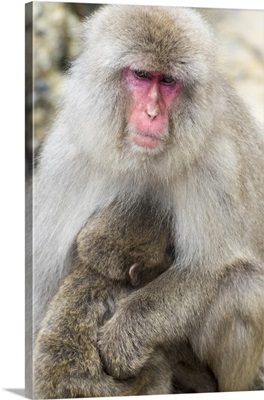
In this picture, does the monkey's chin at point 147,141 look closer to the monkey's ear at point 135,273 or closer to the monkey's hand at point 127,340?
the monkey's ear at point 135,273

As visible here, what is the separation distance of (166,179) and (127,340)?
3.03 ft

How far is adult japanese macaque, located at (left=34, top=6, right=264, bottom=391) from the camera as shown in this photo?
5.62m

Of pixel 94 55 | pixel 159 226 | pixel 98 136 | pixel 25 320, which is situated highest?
pixel 94 55

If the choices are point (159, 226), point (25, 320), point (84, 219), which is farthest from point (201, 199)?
point (25, 320)

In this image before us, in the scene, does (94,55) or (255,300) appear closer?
(94,55)

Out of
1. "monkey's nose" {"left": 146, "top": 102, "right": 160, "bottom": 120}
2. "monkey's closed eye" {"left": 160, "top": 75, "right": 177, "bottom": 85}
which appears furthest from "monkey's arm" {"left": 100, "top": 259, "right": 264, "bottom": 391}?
"monkey's closed eye" {"left": 160, "top": 75, "right": 177, "bottom": 85}

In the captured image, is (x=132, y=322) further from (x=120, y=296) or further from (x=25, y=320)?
(x=25, y=320)

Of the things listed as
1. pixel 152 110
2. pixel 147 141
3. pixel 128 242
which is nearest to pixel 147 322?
pixel 128 242

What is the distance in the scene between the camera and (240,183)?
20.0 feet

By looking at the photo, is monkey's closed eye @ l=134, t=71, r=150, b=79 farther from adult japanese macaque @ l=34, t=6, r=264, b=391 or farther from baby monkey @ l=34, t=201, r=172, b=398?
baby monkey @ l=34, t=201, r=172, b=398

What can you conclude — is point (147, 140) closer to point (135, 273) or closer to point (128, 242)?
point (128, 242)

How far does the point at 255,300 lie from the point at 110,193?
1.07 metres

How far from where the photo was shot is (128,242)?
19.0 ft

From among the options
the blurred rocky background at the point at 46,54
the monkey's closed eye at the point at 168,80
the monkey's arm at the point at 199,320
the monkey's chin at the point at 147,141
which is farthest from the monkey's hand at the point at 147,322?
the monkey's closed eye at the point at 168,80
